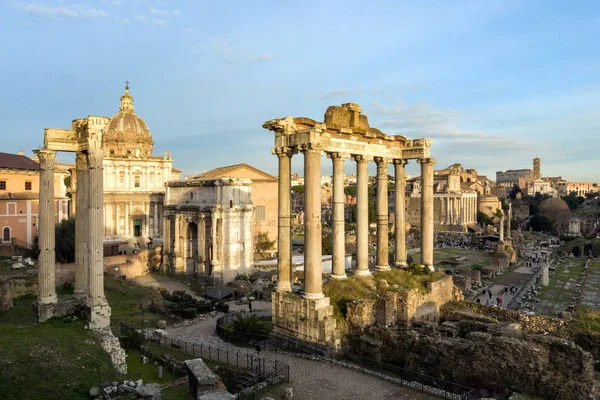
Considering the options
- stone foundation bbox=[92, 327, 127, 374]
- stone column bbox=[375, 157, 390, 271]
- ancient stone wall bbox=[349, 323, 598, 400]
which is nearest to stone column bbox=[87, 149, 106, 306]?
stone foundation bbox=[92, 327, 127, 374]

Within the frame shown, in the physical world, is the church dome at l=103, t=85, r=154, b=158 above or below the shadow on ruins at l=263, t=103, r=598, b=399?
above

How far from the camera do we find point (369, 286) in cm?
1867

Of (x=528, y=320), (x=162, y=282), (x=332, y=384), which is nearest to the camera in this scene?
(x=332, y=384)

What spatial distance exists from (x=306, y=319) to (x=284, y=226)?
3.63m

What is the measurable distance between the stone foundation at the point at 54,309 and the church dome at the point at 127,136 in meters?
33.8

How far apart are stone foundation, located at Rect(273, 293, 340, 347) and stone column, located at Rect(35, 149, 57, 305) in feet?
29.5

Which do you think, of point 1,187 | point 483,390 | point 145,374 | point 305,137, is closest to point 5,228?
point 1,187

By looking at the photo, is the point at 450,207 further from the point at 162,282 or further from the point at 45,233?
the point at 45,233

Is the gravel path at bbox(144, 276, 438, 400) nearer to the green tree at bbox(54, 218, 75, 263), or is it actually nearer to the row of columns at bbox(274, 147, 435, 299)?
the row of columns at bbox(274, 147, 435, 299)

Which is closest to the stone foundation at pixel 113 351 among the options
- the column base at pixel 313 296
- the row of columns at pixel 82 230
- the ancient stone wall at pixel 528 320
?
the row of columns at pixel 82 230

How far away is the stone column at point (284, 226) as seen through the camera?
1756cm

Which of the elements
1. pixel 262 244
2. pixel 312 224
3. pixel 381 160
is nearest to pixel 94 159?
pixel 312 224

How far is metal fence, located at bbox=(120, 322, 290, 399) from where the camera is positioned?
1346 centimetres

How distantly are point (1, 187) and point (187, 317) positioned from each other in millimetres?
27765
